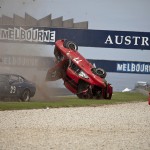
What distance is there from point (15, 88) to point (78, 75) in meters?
6.70

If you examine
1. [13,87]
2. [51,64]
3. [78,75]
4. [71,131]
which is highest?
[51,64]

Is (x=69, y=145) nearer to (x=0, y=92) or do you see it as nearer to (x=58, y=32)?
(x=0, y=92)

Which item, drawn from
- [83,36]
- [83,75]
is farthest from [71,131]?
[83,36]

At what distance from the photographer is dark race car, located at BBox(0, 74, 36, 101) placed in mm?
26688

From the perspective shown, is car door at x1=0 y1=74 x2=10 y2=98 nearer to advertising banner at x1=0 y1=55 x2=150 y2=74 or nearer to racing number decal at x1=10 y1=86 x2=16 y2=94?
racing number decal at x1=10 y1=86 x2=16 y2=94

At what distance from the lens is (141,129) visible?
16.7m

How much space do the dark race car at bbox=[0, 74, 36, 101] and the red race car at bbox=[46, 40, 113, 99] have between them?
504cm

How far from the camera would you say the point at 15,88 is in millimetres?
27094

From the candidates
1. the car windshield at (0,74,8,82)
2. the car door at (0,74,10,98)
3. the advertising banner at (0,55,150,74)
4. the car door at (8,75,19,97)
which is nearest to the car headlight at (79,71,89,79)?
the car door at (8,75,19,97)

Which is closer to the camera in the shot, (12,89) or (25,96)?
(12,89)

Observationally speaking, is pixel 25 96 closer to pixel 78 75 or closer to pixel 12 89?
pixel 12 89

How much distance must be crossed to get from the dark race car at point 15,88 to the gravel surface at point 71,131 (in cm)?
552

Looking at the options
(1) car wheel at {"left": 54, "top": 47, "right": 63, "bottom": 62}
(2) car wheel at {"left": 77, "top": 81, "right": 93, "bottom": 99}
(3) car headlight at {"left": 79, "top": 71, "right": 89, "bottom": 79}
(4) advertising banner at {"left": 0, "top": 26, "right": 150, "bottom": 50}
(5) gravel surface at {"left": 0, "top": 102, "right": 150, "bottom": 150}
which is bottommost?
(2) car wheel at {"left": 77, "top": 81, "right": 93, "bottom": 99}

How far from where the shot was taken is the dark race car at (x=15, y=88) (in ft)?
87.6
